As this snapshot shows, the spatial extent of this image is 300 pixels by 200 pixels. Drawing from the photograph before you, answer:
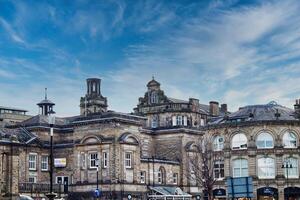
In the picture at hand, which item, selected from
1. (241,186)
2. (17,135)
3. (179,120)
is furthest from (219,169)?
(241,186)

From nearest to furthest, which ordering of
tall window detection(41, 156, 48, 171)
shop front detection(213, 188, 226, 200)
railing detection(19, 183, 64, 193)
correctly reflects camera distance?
railing detection(19, 183, 64, 193) → tall window detection(41, 156, 48, 171) → shop front detection(213, 188, 226, 200)

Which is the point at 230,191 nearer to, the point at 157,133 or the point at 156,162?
the point at 156,162

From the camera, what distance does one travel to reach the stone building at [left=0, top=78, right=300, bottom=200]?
3049 inches

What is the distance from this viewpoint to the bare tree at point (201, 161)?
88125 millimetres

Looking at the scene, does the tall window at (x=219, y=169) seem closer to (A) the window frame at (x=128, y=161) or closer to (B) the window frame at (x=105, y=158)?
(A) the window frame at (x=128, y=161)

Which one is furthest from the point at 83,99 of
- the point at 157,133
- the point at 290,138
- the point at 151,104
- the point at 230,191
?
the point at 230,191

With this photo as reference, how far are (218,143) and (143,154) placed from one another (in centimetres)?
1160

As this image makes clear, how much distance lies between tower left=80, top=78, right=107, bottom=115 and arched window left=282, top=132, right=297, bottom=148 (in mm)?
50037

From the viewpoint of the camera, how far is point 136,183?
7975cm

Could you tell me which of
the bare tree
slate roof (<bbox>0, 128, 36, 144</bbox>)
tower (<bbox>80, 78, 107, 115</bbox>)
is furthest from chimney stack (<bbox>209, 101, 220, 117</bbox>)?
slate roof (<bbox>0, 128, 36, 144</bbox>)

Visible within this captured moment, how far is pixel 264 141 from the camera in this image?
288ft

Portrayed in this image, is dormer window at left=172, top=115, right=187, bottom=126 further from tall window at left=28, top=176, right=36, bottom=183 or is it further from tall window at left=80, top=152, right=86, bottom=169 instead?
tall window at left=28, top=176, right=36, bottom=183

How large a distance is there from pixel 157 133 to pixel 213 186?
13.1m

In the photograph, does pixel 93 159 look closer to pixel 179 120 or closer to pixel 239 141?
pixel 239 141
